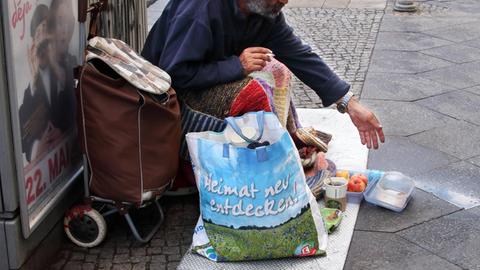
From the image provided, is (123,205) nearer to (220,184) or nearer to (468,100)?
(220,184)

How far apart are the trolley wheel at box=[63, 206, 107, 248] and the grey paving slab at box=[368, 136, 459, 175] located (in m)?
1.69

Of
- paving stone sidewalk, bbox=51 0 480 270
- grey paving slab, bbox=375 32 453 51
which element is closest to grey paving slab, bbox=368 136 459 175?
paving stone sidewalk, bbox=51 0 480 270

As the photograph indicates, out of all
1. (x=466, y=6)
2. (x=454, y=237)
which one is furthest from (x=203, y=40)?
(x=466, y=6)

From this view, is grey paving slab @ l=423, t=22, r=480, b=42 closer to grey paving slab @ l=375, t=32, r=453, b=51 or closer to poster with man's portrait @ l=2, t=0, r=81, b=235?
grey paving slab @ l=375, t=32, r=453, b=51

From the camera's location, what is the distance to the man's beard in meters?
3.33

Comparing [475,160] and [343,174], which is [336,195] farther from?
[475,160]

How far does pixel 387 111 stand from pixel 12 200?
9.85 ft

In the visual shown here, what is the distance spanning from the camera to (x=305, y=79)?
12.8ft

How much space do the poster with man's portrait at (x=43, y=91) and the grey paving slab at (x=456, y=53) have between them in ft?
13.5

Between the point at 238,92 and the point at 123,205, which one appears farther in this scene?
the point at 238,92

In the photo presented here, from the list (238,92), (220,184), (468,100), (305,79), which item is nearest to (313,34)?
(468,100)

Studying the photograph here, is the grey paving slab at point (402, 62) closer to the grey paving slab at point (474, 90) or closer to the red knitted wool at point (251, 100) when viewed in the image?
the grey paving slab at point (474, 90)

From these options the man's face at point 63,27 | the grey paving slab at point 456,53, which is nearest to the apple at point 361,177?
the man's face at point 63,27

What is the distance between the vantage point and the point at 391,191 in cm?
361
